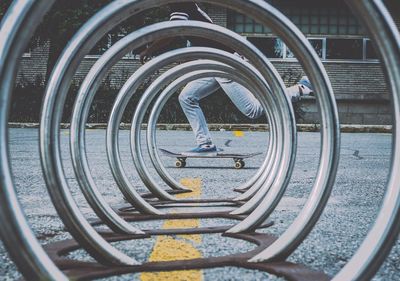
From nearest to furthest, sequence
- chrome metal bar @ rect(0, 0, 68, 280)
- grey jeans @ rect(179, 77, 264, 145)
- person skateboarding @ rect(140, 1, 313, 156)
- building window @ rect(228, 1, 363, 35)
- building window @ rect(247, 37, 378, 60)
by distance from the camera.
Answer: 1. chrome metal bar @ rect(0, 0, 68, 280)
2. person skateboarding @ rect(140, 1, 313, 156)
3. grey jeans @ rect(179, 77, 264, 145)
4. building window @ rect(228, 1, 363, 35)
5. building window @ rect(247, 37, 378, 60)

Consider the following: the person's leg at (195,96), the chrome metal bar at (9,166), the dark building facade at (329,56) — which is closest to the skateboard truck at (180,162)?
the person's leg at (195,96)

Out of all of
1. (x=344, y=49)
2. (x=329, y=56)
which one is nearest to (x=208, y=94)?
(x=329, y=56)

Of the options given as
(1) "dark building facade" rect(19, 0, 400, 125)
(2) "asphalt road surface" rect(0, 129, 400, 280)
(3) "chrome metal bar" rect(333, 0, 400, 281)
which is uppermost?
(1) "dark building facade" rect(19, 0, 400, 125)

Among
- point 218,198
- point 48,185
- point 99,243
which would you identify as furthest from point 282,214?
point 48,185

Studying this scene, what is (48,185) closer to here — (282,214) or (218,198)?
(282,214)

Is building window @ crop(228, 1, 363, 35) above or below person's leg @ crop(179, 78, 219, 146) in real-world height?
above

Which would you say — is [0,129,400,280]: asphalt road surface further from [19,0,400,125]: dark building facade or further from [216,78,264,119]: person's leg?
[19,0,400,125]: dark building facade

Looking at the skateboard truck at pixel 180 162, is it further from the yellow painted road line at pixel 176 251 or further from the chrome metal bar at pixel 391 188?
the chrome metal bar at pixel 391 188

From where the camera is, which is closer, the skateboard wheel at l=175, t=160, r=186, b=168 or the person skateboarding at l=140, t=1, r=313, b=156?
the person skateboarding at l=140, t=1, r=313, b=156

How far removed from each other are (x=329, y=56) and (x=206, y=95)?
1604 centimetres

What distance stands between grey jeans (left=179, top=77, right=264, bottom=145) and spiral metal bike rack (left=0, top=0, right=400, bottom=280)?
3.33 m

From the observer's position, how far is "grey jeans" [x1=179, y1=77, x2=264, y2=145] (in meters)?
6.70

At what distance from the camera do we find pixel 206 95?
716cm

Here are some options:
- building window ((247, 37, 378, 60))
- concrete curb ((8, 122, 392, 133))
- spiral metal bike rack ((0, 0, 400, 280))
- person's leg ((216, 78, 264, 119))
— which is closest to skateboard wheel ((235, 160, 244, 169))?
person's leg ((216, 78, 264, 119))
